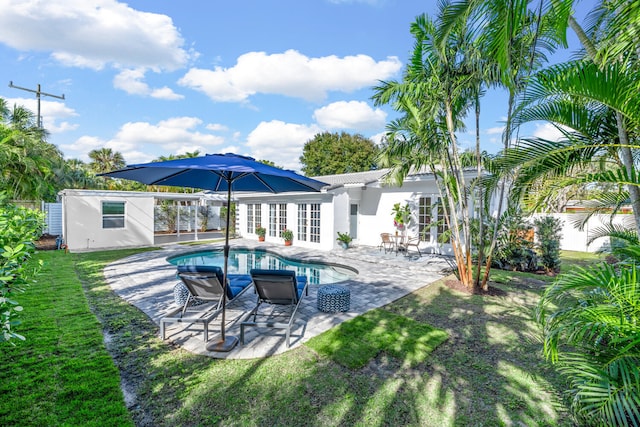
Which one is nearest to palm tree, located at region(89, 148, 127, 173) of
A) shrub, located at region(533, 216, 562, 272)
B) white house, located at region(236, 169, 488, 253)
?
white house, located at region(236, 169, 488, 253)

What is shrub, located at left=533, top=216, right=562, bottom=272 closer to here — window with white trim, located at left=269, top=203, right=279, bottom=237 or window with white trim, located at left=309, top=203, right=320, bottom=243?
window with white trim, located at left=309, top=203, right=320, bottom=243

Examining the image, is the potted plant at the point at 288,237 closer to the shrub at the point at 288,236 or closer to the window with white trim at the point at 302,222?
the shrub at the point at 288,236

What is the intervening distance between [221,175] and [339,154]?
3589 cm

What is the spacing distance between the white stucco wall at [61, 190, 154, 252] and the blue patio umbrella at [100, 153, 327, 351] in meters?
12.1

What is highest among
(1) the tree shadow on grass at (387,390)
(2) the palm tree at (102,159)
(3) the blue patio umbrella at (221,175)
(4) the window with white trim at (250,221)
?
(2) the palm tree at (102,159)

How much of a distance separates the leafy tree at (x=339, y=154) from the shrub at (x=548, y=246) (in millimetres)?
29016

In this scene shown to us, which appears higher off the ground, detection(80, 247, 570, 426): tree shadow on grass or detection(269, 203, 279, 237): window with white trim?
detection(269, 203, 279, 237): window with white trim

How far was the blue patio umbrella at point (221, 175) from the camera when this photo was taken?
3.79 metres

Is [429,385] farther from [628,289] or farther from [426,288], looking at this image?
[426,288]

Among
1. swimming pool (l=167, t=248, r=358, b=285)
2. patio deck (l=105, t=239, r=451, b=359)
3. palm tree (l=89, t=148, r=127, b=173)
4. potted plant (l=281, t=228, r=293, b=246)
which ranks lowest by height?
swimming pool (l=167, t=248, r=358, b=285)

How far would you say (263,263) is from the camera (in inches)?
520

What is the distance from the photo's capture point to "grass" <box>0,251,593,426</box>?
295 cm

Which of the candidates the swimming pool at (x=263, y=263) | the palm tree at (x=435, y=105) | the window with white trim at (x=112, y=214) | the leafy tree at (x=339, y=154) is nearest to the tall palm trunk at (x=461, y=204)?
the palm tree at (x=435, y=105)

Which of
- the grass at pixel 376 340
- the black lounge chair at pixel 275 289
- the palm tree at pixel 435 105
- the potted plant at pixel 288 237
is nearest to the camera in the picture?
→ the grass at pixel 376 340
